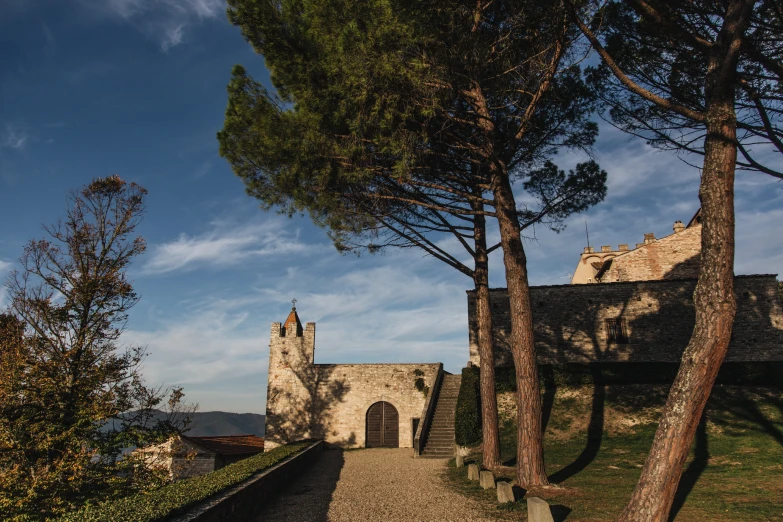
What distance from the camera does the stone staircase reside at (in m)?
15.4

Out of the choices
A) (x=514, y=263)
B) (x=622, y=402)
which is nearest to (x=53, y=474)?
(x=514, y=263)

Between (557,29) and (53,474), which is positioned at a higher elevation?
(557,29)

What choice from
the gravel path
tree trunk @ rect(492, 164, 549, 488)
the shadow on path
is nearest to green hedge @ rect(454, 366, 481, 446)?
the gravel path

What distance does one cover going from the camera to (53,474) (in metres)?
7.96

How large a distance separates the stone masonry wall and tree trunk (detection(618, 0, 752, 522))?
58.7 feet

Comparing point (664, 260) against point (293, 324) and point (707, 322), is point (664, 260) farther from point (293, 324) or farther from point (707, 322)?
point (707, 322)

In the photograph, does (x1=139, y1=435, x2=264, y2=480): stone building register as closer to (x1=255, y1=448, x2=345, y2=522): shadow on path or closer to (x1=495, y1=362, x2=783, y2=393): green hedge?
(x1=255, y1=448, x2=345, y2=522): shadow on path

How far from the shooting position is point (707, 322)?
5910 millimetres

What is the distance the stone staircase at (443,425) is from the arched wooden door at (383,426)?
251 centimetres

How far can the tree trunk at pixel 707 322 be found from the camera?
5734 mm

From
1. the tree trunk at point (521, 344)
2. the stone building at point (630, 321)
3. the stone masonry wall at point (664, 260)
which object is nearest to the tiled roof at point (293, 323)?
the stone building at point (630, 321)

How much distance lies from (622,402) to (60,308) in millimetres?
15812

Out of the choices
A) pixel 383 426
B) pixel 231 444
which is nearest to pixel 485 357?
pixel 383 426

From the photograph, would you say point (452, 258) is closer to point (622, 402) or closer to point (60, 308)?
point (622, 402)
